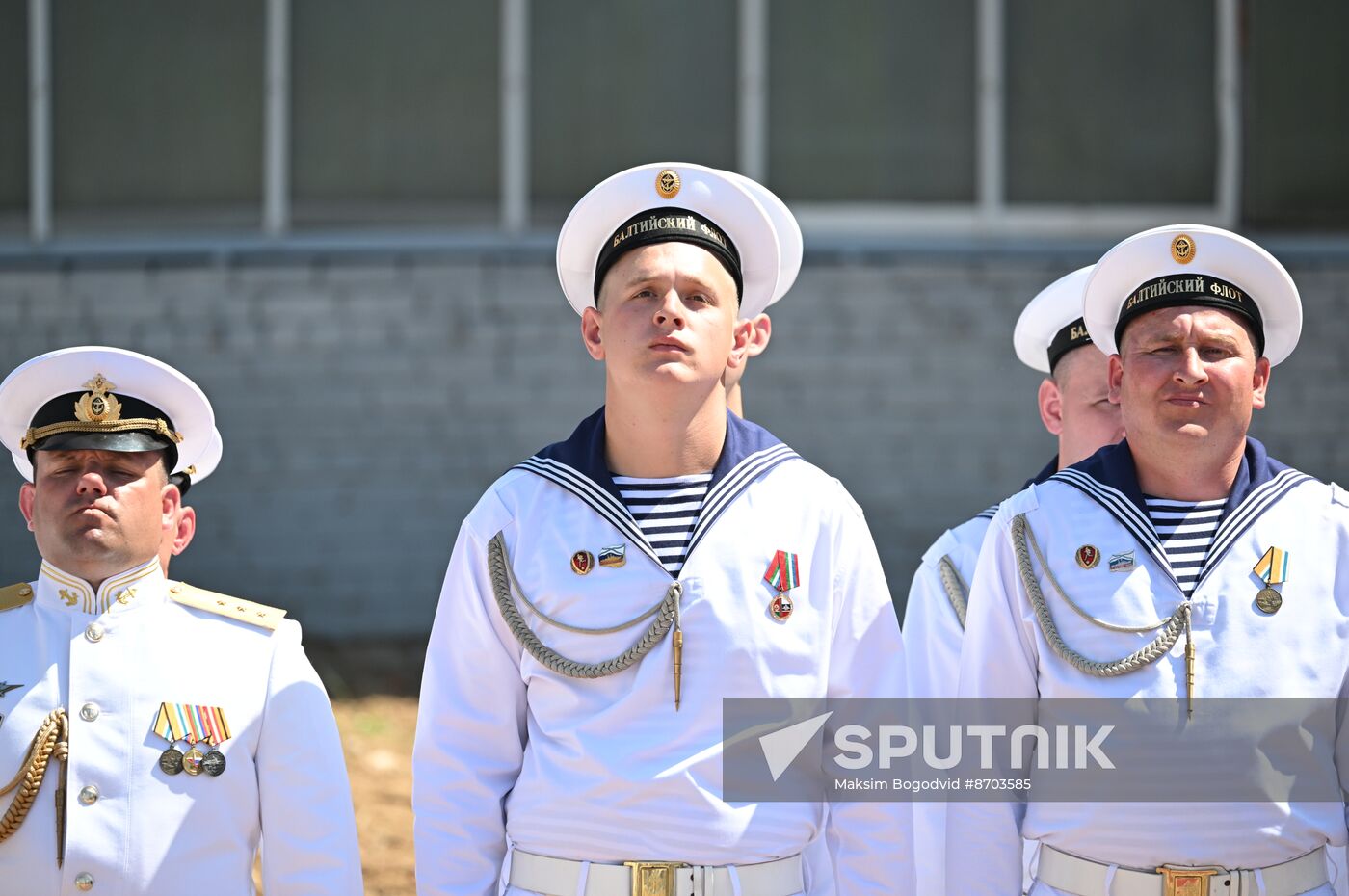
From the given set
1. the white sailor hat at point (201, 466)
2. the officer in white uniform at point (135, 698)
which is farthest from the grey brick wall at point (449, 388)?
the officer in white uniform at point (135, 698)

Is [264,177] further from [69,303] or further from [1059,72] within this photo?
[1059,72]

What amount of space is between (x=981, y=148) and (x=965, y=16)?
0.73 meters

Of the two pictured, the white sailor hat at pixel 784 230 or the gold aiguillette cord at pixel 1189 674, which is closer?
the gold aiguillette cord at pixel 1189 674

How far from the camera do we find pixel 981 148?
9.11m

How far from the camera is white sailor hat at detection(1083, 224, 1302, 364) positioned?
3611 millimetres

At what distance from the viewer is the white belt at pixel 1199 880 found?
335 cm

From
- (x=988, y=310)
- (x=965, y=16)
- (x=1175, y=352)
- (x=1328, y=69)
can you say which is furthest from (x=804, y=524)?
(x=1328, y=69)

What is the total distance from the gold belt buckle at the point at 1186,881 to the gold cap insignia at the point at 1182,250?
4.25ft

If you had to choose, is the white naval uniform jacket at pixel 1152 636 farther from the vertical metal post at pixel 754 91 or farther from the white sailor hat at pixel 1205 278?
the vertical metal post at pixel 754 91

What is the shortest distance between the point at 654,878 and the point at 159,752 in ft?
3.54

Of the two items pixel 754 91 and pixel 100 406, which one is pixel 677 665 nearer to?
pixel 100 406

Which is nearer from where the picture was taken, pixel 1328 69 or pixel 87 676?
pixel 87 676

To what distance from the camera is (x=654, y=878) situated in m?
3.21

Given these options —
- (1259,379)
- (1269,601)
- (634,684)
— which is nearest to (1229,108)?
(1259,379)
